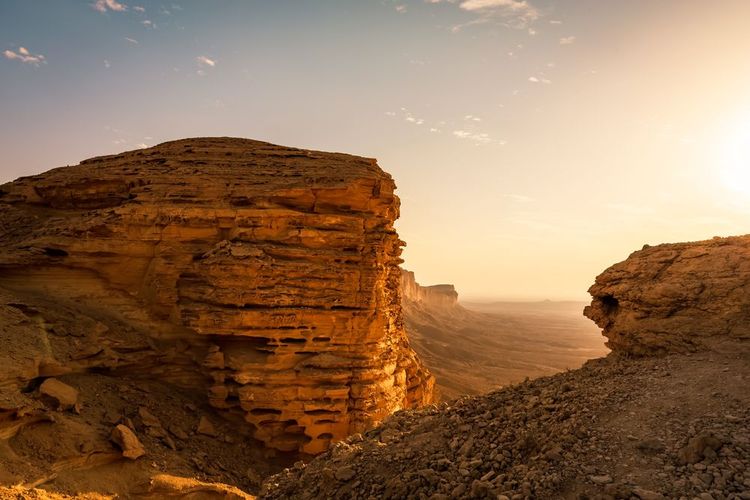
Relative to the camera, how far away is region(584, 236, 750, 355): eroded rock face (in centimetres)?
752

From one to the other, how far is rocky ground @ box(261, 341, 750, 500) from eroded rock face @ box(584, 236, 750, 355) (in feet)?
1.51

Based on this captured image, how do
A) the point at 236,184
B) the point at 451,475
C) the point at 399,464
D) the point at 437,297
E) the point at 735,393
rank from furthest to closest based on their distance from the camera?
the point at 437,297 → the point at 236,184 → the point at 399,464 → the point at 451,475 → the point at 735,393

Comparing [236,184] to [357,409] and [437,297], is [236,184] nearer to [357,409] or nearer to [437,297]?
[357,409]

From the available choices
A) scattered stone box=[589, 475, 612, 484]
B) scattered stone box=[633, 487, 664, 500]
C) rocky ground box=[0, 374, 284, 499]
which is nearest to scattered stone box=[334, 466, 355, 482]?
scattered stone box=[589, 475, 612, 484]

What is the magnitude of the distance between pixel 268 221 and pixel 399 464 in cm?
1165

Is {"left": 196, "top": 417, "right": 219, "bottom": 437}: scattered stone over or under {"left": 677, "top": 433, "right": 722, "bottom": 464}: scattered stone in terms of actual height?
under

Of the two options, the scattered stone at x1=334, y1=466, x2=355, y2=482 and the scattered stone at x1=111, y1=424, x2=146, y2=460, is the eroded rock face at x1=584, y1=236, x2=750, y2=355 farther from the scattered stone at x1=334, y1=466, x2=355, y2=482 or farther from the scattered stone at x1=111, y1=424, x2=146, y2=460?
the scattered stone at x1=111, y1=424, x2=146, y2=460

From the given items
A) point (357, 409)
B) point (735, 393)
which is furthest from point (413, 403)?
point (735, 393)

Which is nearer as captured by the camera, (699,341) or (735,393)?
(735,393)

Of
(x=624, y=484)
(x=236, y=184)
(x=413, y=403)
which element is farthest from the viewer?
(x=413, y=403)

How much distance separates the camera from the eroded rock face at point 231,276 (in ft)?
51.1

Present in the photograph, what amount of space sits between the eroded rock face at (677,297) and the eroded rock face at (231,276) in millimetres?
9893

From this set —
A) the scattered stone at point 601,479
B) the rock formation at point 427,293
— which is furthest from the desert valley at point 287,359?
the rock formation at point 427,293

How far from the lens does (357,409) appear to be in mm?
16438
